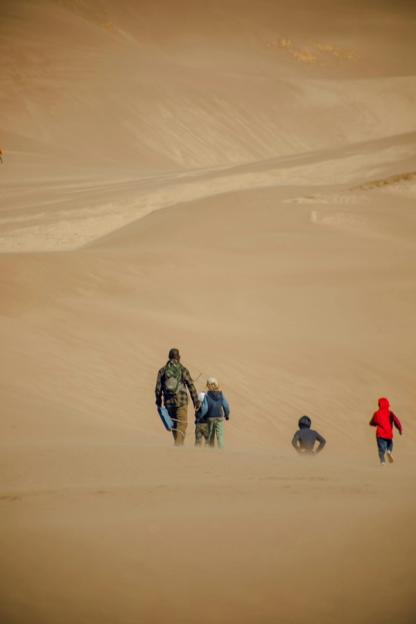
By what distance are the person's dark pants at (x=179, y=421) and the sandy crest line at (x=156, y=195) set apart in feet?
55.1

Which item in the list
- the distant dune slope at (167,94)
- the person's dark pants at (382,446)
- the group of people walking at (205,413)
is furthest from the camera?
the distant dune slope at (167,94)

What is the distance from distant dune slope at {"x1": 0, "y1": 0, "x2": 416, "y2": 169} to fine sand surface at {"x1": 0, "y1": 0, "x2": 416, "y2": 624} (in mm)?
333

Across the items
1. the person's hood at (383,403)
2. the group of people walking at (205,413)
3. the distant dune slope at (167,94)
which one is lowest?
the group of people walking at (205,413)

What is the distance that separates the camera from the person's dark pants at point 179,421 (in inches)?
396

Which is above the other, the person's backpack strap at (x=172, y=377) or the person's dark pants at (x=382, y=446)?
the person's backpack strap at (x=172, y=377)

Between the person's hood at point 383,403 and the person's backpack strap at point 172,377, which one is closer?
the person's backpack strap at point 172,377

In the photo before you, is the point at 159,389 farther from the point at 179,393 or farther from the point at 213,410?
the point at 213,410

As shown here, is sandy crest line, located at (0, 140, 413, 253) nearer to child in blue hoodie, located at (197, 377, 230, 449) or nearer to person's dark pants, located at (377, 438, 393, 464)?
child in blue hoodie, located at (197, 377, 230, 449)

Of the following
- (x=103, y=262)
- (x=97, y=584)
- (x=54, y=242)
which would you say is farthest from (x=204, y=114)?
(x=97, y=584)

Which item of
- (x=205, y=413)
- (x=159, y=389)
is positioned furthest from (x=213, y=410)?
(x=159, y=389)

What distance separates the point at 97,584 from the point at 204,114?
55639mm

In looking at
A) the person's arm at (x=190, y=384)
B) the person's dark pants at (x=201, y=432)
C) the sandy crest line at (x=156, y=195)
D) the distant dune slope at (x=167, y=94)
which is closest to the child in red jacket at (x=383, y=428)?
the person's dark pants at (x=201, y=432)

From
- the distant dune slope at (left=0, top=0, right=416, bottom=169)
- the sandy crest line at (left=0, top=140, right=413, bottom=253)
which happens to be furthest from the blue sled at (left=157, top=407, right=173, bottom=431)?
the distant dune slope at (left=0, top=0, right=416, bottom=169)

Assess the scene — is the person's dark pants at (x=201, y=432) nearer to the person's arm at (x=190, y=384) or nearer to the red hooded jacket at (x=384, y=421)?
the person's arm at (x=190, y=384)
